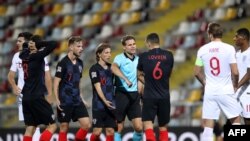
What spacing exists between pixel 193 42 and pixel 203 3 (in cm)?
266

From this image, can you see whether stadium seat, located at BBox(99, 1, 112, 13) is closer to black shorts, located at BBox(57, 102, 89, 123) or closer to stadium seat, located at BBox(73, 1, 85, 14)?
stadium seat, located at BBox(73, 1, 85, 14)

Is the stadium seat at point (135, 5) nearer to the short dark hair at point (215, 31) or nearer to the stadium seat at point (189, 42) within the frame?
the stadium seat at point (189, 42)

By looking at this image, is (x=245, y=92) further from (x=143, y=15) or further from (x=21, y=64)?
(x=143, y=15)

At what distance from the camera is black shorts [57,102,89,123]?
17844 millimetres

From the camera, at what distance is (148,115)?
17.5m

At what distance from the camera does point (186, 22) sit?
98.2 feet

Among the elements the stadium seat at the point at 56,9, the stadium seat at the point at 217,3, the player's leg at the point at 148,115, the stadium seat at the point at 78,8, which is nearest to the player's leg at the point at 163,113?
the player's leg at the point at 148,115

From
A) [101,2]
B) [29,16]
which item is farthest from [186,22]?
[29,16]

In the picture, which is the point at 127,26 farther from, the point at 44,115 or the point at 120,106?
the point at 44,115

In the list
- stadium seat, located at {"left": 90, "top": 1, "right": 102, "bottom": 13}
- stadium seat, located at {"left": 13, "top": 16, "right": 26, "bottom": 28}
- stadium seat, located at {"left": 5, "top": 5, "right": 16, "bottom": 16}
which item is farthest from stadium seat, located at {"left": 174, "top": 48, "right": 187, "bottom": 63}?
stadium seat, located at {"left": 5, "top": 5, "right": 16, "bottom": 16}

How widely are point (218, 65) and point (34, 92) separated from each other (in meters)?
3.31

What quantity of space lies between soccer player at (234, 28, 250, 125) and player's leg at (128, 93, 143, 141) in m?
1.95

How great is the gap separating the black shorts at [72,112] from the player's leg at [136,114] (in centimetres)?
95

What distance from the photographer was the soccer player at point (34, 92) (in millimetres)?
17406
